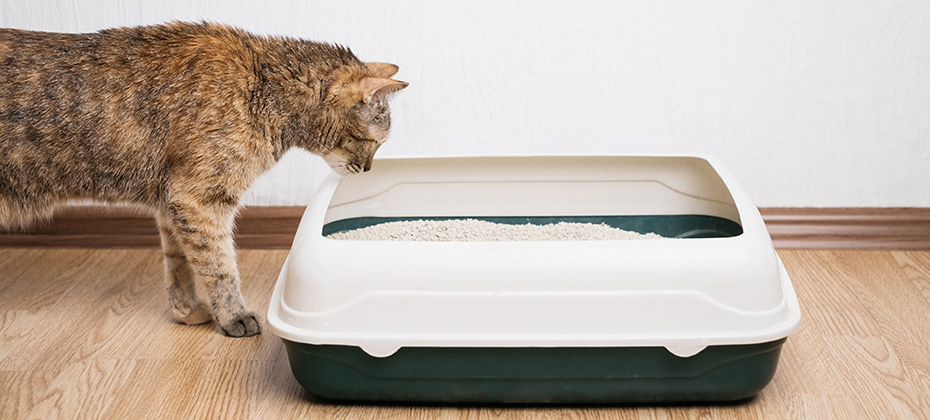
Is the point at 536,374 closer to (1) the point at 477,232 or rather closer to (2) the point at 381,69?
(1) the point at 477,232

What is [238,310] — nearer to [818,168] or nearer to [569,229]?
[569,229]

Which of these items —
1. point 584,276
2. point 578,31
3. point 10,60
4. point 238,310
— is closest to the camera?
point 584,276

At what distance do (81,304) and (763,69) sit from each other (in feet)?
5.17

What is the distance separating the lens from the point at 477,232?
1.52 m

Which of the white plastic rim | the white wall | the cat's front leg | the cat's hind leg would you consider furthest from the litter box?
the white wall

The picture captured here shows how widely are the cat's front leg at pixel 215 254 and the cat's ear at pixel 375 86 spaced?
31 cm

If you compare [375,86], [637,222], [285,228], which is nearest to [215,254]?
[375,86]

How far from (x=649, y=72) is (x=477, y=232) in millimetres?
648

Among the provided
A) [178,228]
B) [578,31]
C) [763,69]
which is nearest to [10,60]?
[178,228]

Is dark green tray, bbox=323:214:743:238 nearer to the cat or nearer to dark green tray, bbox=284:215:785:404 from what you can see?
the cat

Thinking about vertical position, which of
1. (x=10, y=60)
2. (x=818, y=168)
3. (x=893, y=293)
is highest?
(x=10, y=60)

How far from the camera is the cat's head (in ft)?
4.63

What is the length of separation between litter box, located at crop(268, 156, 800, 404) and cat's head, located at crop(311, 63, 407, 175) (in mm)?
306

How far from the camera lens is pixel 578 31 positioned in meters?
1.85
